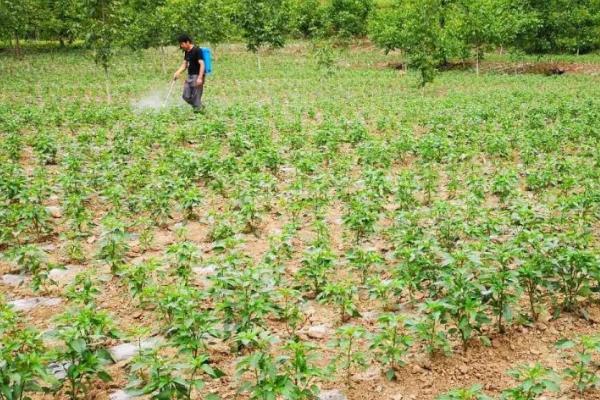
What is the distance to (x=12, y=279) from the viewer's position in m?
5.79

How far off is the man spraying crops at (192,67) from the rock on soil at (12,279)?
26.8 ft

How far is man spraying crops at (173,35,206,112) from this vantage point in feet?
43.4

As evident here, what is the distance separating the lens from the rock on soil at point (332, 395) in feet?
13.1

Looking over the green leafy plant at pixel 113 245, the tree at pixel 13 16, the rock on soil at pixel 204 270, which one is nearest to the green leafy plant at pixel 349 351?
the rock on soil at pixel 204 270

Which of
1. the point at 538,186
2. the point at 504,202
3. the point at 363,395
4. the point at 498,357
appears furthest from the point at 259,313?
the point at 538,186

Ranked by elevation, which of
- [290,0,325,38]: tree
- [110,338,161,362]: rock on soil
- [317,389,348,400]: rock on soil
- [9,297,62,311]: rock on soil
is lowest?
[317,389,348,400]: rock on soil

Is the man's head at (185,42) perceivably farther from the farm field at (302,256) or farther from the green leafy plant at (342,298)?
the green leafy plant at (342,298)

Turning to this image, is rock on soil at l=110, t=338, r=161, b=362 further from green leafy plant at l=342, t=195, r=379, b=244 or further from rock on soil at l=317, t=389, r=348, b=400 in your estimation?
green leafy plant at l=342, t=195, r=379, b=244

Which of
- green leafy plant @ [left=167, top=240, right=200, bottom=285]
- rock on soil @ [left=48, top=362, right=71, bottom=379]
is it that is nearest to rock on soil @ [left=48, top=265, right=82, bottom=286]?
green leafy plant @ [left=167, top=240, right=200, bottom=285]

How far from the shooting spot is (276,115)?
48.6 feet

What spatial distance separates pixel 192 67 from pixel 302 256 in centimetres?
887

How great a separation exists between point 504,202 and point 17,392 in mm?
6321

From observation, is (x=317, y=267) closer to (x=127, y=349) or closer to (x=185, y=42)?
(x=127, y=349)

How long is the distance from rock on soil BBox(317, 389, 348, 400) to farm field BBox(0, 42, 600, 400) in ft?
0.19
